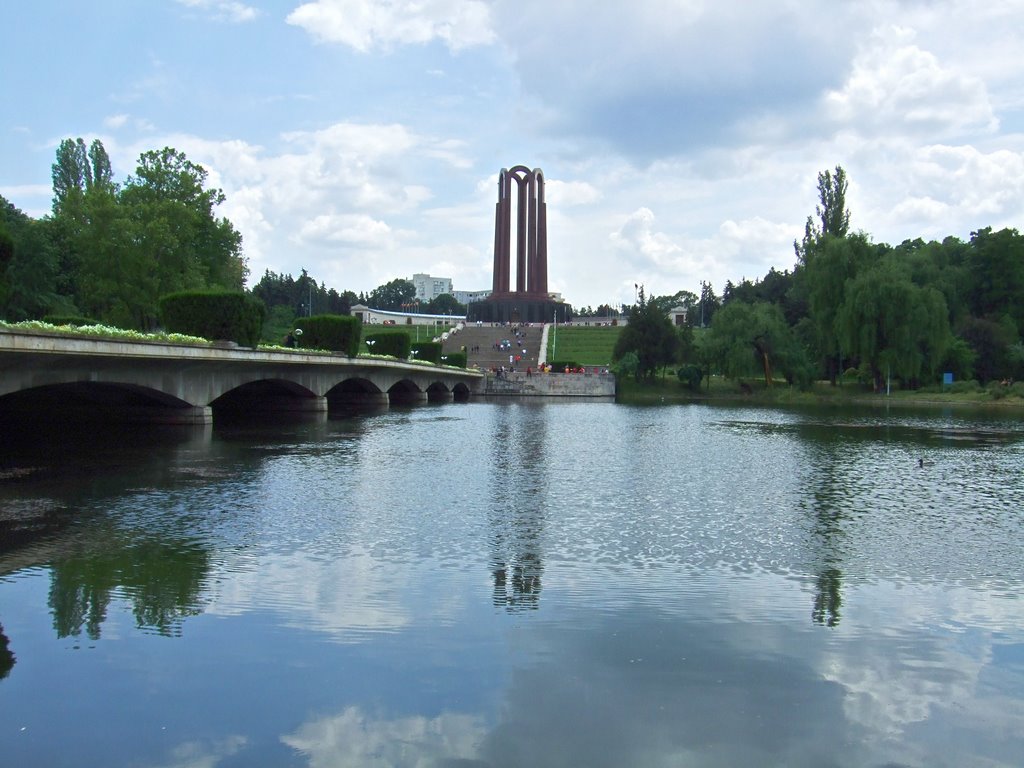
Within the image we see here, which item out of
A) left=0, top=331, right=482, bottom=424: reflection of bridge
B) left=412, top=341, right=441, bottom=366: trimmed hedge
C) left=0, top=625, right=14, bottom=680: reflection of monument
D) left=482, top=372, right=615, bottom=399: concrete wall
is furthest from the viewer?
left=482, top=372, right=615, bottom=399: concrete wall

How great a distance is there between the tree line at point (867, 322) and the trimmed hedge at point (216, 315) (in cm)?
3978

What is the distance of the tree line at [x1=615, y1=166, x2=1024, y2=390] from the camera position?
5912 cm

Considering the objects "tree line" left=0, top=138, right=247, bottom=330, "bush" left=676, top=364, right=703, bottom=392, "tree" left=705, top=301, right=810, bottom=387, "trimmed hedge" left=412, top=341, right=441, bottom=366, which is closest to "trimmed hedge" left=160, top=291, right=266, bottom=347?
"tree line" left=0, top=138, right=247, bottom=330

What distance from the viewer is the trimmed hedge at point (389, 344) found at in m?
57.9

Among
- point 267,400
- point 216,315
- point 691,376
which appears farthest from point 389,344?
point 216,315

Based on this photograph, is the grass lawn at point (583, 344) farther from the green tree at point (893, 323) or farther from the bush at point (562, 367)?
the green tree at point (893, 323)

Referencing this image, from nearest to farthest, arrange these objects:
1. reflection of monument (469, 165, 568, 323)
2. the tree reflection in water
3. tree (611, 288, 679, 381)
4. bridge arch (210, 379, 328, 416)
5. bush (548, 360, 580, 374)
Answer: the tree reflection in water < bridge arch (210, 379, 328, 416) < tree (611, 288, 679, 381) < bush (548, 360, 580, 374) < reflection of monument (469, 165, 568, 323)

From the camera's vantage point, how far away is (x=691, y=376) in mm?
71312

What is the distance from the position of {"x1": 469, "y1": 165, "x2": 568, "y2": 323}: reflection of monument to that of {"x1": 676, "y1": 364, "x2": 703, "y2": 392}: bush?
3977 cm

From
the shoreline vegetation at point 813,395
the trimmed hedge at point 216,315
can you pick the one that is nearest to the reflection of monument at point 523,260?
the shoreline vegetation at point 813,395

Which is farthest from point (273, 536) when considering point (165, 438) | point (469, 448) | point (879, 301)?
point (879, 301)

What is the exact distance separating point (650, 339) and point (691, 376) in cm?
476

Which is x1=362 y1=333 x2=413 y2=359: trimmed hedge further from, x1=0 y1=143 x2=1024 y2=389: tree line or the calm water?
the calm water

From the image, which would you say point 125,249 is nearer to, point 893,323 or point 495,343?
point 893,323
